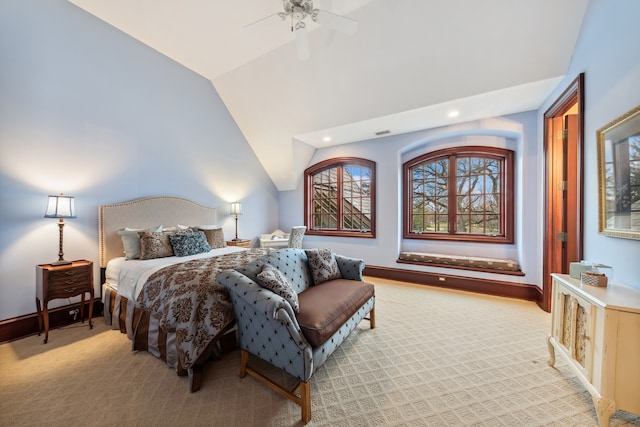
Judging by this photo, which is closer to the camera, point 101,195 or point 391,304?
point 101,195

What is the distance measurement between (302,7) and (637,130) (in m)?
2.65

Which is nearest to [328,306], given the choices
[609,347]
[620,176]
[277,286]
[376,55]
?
[277,286]

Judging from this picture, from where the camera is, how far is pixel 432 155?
14.1 feet

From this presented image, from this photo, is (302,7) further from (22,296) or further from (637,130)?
(22,296)

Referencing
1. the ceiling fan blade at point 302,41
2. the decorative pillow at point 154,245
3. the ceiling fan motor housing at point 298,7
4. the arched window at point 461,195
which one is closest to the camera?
the ceiling fan motor housing at point 298,7

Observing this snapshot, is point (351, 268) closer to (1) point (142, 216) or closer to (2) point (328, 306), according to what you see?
(2) point (328, 306)

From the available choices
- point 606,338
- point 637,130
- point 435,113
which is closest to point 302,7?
point 435,113

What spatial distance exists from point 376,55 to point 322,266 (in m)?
2.67

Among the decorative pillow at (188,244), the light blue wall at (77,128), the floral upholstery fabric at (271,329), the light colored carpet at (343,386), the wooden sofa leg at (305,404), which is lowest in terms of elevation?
the light colored carpet at (343,386)

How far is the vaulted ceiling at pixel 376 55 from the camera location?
241 cm

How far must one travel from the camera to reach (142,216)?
11.0ft

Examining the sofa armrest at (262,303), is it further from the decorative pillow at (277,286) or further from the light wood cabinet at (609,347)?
the light wood cabinet at (609,347)

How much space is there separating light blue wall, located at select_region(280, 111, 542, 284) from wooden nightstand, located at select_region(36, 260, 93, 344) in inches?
148

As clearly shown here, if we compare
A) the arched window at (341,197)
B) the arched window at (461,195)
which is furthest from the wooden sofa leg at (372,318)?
the arched window at (461,195)
